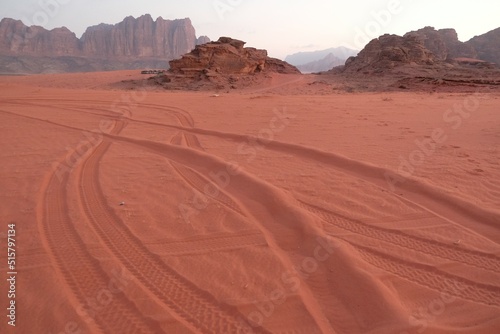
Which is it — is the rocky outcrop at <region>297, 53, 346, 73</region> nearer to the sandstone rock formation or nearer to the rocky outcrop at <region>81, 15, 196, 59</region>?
the rocky outcrop at <region>81, 15, 196, 59</region>

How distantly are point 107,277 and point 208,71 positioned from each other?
23.7 meters

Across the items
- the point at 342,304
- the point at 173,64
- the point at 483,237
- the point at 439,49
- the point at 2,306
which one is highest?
the point at 439,49

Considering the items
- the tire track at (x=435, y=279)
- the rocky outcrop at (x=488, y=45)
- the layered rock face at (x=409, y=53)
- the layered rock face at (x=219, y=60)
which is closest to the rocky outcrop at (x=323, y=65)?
the rocky outcrop at (x=488, y=45)

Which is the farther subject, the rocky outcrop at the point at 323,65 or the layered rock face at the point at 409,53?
the rocky outcrop at the point at 323,65

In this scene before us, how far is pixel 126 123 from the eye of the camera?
30.3 feet

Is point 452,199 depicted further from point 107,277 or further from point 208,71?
point 208,71

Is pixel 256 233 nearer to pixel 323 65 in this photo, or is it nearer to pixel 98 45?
pixel 98 45

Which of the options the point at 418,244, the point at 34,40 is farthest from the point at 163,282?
the point at 34,40

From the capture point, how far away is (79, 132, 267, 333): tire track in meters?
2.37

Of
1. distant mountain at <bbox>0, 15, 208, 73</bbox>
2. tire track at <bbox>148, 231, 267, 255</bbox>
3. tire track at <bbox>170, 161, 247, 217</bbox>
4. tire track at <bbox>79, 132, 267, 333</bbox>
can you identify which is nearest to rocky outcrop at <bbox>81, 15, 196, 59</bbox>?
distant mountain at <bbox>0, 15, 208, 73</bbox>

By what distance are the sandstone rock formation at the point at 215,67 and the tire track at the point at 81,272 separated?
66.1ft

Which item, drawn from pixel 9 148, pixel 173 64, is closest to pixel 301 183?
pixel 9 148

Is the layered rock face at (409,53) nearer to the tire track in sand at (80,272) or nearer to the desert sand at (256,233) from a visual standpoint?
the desert sand at (256,233)

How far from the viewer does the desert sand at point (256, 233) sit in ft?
7.97
